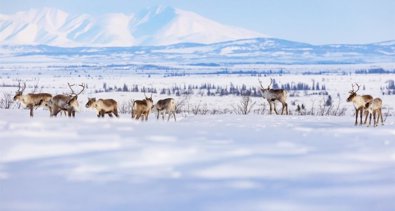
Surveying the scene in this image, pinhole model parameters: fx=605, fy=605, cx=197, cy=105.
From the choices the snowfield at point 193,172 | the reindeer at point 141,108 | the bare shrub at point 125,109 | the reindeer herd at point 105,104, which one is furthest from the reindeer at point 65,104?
the bare shrub at point 125,109

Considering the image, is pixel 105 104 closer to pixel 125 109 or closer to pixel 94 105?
pixel 94 105

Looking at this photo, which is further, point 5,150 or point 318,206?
point 5,150

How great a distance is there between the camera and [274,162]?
6371 millimetres

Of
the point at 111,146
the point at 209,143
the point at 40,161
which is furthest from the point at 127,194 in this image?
the point at 209,143

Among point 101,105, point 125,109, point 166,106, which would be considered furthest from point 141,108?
point 125,109

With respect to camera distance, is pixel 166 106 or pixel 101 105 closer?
pixel 101 105

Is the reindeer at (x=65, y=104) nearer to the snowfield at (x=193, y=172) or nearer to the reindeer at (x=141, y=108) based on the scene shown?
the reindeer at (x=141, y=108)

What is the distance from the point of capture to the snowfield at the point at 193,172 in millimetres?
4758

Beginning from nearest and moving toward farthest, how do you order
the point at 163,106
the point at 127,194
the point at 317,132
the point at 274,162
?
the point at 127,194
the point at 274,162
the point at 317,132
the point at 163,106

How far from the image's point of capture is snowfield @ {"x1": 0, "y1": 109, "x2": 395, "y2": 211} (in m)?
4.76

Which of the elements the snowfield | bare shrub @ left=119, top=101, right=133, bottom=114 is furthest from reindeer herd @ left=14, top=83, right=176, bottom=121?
bare shrub @ left=119, top=101, right=133, bottom=114

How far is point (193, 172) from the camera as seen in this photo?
5.86m

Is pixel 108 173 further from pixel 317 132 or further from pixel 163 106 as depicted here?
pixel 163 106

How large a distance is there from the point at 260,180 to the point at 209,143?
252cm
